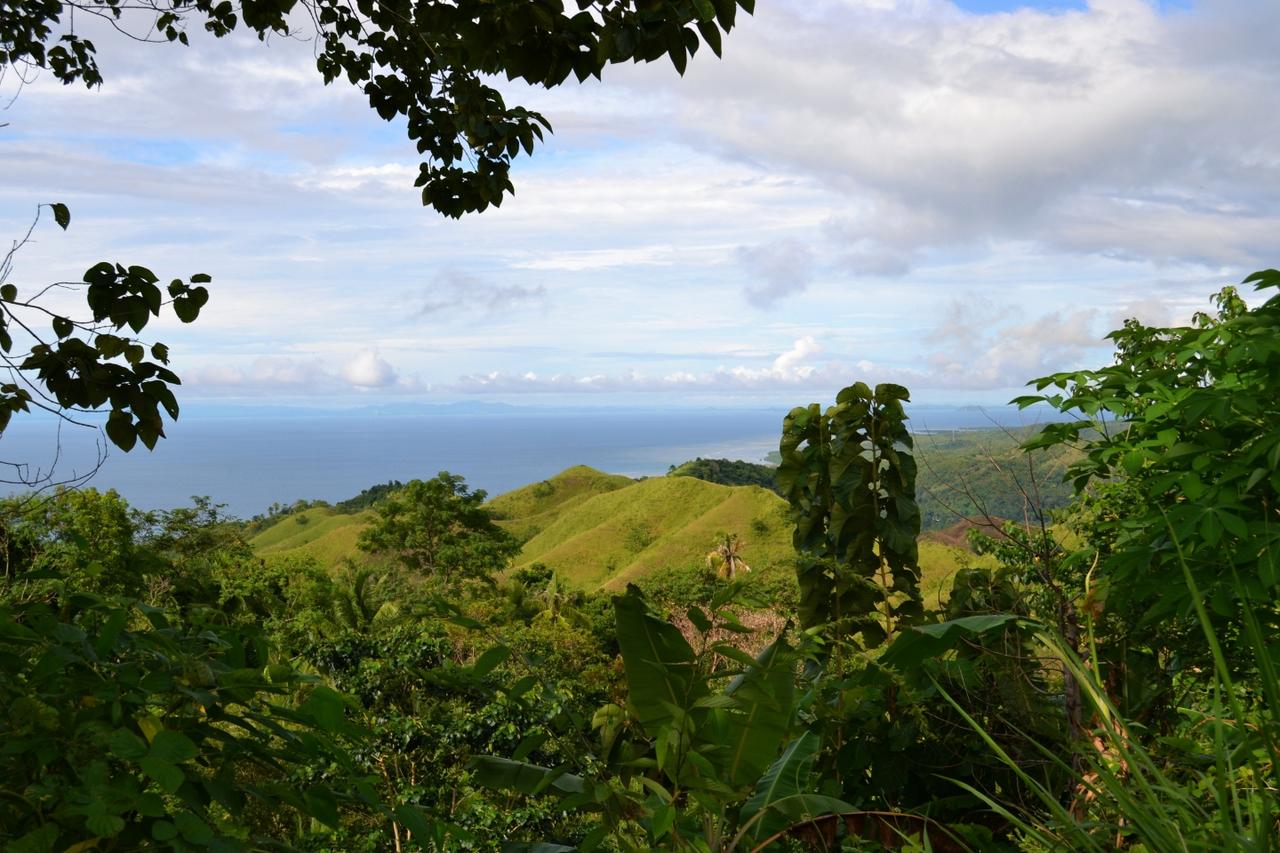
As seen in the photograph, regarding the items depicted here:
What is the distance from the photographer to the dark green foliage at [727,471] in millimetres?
101312

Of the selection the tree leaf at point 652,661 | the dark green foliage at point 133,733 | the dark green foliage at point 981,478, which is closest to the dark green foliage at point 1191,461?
the dark green foliage at point 981,478

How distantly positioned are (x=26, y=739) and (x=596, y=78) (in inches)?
77.3

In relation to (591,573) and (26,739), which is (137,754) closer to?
(26,739)

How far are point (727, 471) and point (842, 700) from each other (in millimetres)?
101663

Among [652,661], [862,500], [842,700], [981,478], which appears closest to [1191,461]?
[981,478]

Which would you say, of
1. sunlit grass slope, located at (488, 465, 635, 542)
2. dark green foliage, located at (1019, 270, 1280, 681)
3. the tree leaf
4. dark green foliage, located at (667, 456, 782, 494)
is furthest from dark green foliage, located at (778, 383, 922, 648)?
dark green foliage, located at (667, 456, 782, 494)

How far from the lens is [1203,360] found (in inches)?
141

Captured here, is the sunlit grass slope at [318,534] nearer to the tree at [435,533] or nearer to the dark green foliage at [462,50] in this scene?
the tree at [435,533]

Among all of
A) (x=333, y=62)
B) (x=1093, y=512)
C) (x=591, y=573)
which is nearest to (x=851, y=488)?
(x=1093, y=512)

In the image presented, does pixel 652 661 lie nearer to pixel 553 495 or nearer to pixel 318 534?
pixel 318 534

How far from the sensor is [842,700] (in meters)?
3.10

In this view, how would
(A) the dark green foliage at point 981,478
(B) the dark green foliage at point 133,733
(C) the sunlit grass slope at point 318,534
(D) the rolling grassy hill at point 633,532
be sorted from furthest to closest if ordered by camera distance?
(C) the sunlit grass slope at point 318,534
(D) the rolling grassy hill at point 633,532
(A) the dark green foliage at point 981,478
(B) the dark green foliage at point 133,733

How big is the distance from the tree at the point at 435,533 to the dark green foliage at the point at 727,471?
5923cm

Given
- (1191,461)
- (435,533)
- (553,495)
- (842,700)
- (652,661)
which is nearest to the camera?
(652,661)
